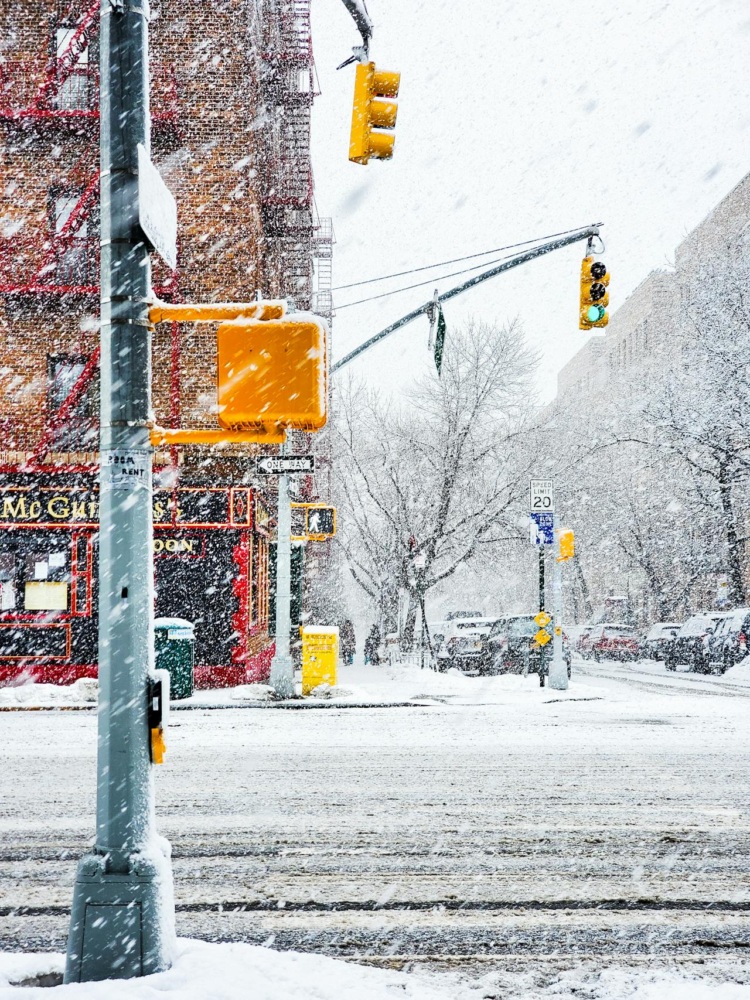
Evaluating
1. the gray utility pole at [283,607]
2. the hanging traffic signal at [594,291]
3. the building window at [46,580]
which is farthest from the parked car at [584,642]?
the hanging traffic signal at [594,291]

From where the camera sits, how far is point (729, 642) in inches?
1148

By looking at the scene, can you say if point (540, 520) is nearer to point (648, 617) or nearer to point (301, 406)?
point (301, 406)

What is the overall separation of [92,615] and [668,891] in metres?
16.1

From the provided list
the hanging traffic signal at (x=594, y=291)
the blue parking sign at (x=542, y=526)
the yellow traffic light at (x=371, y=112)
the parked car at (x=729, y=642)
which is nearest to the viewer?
the yellow traffic light at (x=371, y=112)

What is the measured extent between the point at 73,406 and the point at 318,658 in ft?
24.3

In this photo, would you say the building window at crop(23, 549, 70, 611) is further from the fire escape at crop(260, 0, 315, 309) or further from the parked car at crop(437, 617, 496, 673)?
the parked car at crop(437, 617, 496, 673)

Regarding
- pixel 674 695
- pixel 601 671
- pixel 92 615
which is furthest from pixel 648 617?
pixel 92 615

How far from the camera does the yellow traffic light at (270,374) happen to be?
404 cm

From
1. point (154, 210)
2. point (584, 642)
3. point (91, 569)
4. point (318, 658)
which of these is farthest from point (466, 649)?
point (154, 210)

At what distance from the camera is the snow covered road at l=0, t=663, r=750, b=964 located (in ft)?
16.7

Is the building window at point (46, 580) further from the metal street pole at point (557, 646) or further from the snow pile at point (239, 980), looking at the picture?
the snow pile at point (239, 980)

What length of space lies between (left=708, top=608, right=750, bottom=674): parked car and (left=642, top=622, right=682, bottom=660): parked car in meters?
4.99

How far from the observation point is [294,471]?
15703 millimetres

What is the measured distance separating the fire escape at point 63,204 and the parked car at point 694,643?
803 inches
